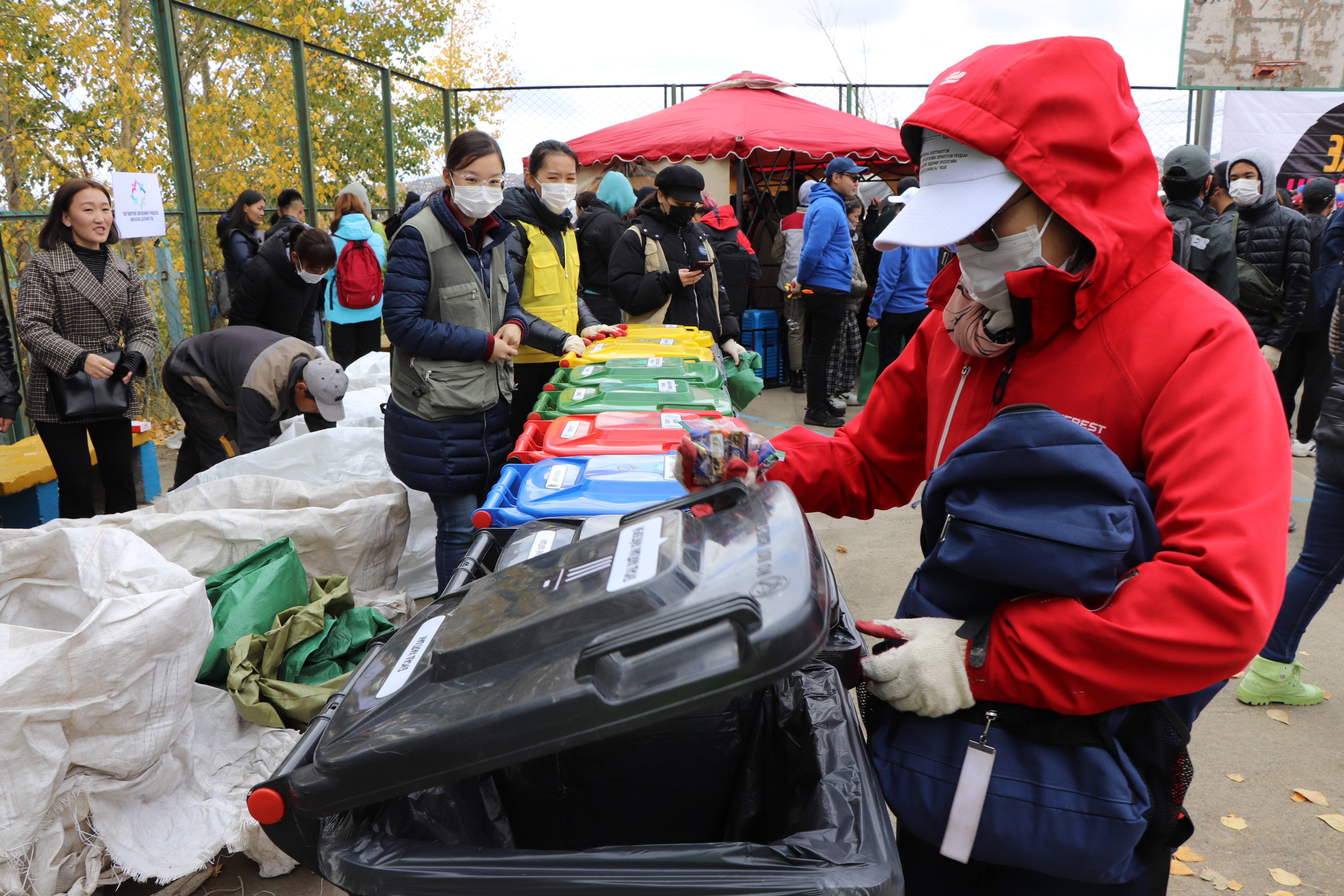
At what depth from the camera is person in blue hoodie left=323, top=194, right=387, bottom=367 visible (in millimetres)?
6777

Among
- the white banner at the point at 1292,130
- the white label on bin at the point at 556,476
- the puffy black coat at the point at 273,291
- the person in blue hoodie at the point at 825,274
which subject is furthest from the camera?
the white banner at the point at 1292,130

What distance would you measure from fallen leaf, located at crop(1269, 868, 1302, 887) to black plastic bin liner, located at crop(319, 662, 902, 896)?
6.08ft

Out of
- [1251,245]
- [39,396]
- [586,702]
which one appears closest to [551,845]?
[586,702]

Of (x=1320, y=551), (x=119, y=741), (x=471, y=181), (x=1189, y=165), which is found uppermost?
(x=1189, y=165)

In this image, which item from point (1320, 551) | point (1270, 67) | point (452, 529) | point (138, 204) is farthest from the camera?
point (1270, 67)

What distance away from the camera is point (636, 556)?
1.19m

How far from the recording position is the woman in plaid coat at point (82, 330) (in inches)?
148

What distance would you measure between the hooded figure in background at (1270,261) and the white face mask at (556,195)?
12.7 feet

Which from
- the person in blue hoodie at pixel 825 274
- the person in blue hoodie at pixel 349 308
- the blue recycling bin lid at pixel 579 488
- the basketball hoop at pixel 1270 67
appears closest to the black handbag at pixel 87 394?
the blue recycling bin lid at pixel 579 488

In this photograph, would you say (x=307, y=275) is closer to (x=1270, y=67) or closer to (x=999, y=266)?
(x=999, y=266)

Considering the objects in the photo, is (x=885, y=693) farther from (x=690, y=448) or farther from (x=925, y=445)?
(x=925, y=445)

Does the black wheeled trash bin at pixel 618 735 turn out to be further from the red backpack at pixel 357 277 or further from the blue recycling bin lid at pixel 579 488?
the red backpack at pixel 357 277

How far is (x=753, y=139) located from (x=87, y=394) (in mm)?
6962

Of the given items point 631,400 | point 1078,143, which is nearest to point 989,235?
point 1078,143
